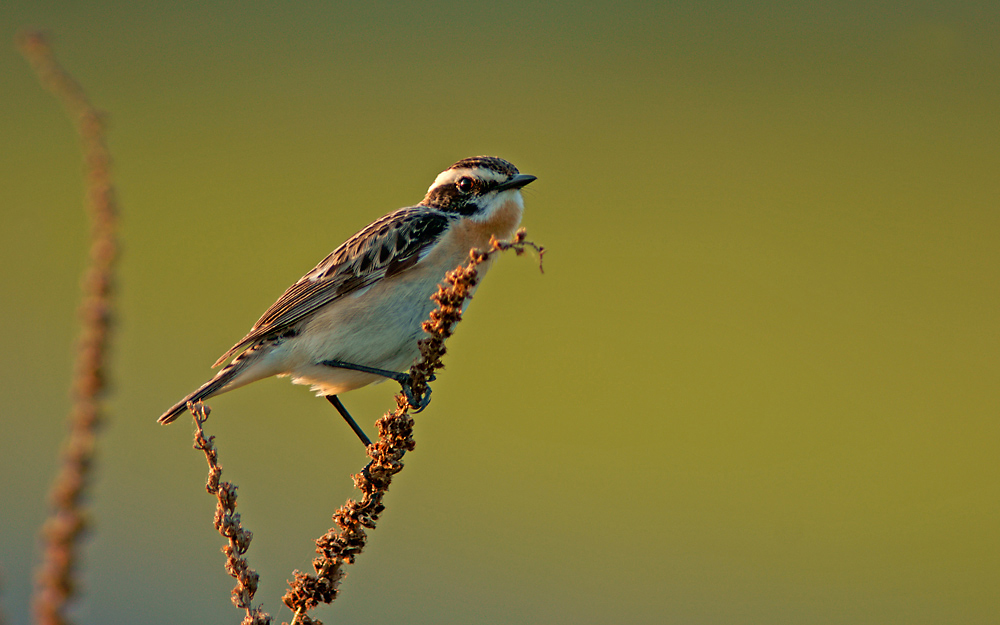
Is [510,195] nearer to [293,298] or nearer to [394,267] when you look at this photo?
[394,267]

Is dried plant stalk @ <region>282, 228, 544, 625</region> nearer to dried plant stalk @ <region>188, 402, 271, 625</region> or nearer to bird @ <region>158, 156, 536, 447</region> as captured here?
dried plant stalk @ <region>188, 402, 271, 625</region>

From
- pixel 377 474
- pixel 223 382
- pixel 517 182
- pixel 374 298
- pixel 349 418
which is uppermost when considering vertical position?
pixel 517 182

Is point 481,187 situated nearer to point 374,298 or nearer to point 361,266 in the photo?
point 361,266

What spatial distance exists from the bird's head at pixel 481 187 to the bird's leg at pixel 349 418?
4.85ft

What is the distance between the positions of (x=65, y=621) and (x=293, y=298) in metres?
4.06

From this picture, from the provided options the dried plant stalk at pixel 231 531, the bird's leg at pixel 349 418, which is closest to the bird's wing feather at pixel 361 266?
the bird's leg at pixel 349 418

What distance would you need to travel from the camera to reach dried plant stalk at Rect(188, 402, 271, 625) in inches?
105

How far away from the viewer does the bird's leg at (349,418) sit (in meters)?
5.17

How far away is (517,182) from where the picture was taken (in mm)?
5418

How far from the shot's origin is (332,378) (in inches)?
205

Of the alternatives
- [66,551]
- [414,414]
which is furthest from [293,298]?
[66,551]

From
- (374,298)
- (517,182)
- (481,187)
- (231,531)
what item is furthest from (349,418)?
(231,531)

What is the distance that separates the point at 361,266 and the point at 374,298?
31 cm

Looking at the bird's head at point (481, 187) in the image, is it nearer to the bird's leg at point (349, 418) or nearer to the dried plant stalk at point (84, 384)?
the bird's leg at point (349, 418)
